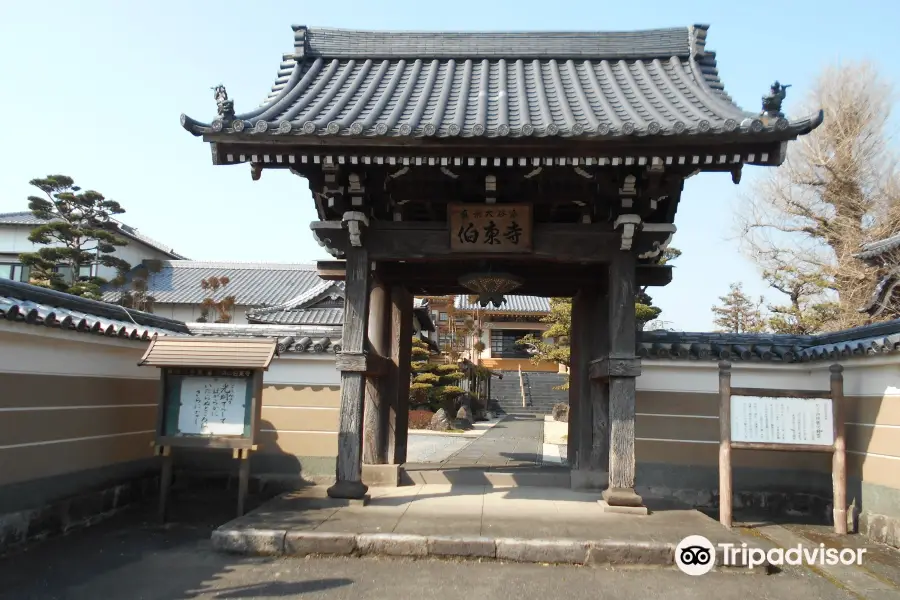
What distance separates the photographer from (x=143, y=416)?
8.36m

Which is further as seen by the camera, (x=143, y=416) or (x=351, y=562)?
(x=143, y=416)

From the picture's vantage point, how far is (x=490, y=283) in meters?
8.12

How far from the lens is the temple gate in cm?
626

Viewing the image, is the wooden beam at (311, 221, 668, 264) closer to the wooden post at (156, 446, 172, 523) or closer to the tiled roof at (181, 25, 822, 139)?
the tiled roof at (181, 25, 822, 139)

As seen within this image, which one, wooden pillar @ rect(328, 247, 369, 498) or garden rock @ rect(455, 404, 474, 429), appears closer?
wooden pillar @ rect(328, 247, 369, 498)

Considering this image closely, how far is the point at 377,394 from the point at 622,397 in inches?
140

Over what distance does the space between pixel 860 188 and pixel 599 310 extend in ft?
52.0

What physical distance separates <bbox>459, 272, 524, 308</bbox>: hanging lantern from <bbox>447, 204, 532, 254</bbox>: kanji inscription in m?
0.74

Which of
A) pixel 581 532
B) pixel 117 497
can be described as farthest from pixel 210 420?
pixel 581 532

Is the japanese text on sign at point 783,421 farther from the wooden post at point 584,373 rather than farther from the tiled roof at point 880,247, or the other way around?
the tiled roof at point 880,247

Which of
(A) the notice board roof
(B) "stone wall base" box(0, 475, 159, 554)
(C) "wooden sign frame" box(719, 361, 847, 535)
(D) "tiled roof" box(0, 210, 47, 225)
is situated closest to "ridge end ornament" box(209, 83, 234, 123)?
(A) the notice board roof

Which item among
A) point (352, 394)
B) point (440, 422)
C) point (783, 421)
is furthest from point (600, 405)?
point (440, 422)

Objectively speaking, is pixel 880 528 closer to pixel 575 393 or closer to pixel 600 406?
pixel 600 406

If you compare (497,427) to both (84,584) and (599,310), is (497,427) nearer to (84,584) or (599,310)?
(599,310)
